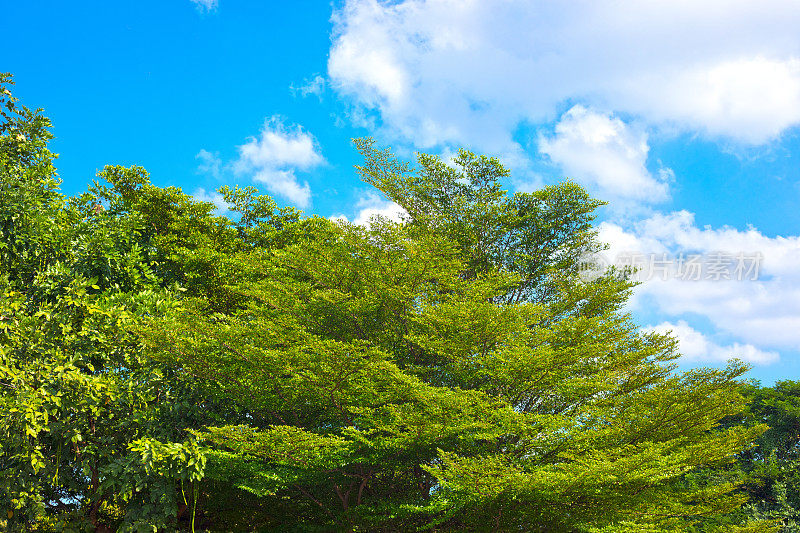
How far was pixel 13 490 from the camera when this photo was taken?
12.1 m

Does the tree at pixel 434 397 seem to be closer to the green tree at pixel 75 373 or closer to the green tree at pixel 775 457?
the green tree at pixel 75 373

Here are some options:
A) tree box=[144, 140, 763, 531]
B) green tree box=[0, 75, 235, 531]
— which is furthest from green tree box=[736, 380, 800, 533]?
green tree box=[0, 75, 235, 531]

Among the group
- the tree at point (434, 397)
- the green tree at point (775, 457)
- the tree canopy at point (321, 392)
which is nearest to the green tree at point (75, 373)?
the tree canopy at point (321, 392)

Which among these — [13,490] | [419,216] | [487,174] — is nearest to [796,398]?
[487,174]

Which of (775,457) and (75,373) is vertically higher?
(775,457)

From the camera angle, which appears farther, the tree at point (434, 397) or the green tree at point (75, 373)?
the green tree at point (75, 373)

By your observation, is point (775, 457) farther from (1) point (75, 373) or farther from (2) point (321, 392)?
(1) point (75, 373)

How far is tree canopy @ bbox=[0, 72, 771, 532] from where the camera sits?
11.1 m

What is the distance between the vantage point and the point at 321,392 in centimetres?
1180

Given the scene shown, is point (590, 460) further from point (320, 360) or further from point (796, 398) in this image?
point (796, 398)

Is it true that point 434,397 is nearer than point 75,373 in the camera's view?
Yes

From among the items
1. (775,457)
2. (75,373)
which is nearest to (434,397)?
(75,373)

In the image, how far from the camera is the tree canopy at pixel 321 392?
1113 centimetres

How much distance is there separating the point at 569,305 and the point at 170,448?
11.6 metres
